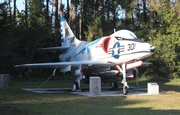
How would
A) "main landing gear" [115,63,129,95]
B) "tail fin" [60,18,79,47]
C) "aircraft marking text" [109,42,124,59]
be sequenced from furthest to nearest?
1. "tail fin" [60,18,79,47]
2. "aircraft marking text" [109,42,124,59]
3. "main landing gear" [115,63,129,95]

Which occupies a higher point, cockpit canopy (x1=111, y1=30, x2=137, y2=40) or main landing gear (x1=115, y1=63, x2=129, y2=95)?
cockpit canopy (x1=111, y1=30, x2=137, y2=40)

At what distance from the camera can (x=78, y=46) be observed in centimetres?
2288

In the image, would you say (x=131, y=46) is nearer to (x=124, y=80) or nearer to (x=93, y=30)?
(x=124, y=80)

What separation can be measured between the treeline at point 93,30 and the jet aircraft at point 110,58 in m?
9.71

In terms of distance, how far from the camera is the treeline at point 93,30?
3052 cm

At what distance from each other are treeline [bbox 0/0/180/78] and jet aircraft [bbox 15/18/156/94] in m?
9.71

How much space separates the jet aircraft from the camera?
1764 centimetres

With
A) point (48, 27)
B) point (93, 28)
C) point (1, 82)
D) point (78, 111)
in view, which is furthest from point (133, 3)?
point (78, 111)

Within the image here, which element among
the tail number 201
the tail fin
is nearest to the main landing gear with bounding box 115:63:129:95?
the tail number 201

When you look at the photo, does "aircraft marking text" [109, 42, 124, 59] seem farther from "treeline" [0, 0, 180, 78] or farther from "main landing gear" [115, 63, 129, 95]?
"treeline" [0, 0, 180, 78]

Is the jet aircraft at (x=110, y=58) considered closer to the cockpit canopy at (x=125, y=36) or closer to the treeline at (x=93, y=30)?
the cockpit canopy at (x=125, y=36)

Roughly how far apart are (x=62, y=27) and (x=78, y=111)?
15.1 m

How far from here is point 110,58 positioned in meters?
18.7

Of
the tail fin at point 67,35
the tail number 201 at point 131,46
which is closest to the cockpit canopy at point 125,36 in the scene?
the tail number 201 at point 131,46
